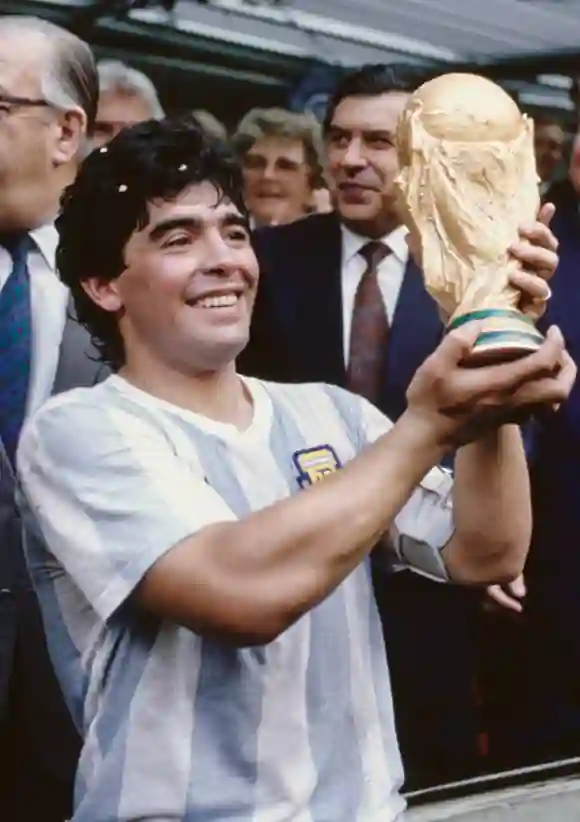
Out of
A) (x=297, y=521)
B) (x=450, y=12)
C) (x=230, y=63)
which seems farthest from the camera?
(x=450, y=12)

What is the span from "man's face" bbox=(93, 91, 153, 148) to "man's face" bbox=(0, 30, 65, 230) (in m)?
0.07

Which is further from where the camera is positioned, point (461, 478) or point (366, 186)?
point (366, 186)

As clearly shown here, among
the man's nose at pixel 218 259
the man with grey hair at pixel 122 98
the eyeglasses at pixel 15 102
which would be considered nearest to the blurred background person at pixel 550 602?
the man with grey hair at pixel 122 98

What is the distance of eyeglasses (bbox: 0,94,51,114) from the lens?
198 cm

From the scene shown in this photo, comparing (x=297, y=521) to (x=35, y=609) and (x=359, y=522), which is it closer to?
(x=359, y=522)

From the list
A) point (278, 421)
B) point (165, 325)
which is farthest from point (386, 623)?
point (165, 325)

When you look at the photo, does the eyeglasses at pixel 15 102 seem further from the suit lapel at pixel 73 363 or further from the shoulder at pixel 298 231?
the shoulder at pixel 298 231

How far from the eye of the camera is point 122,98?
7.03ft

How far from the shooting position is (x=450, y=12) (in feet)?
8.57

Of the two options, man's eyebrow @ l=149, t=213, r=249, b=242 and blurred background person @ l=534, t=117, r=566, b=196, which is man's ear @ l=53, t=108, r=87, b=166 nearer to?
man's eyebrow @ l=149, t=213, r=249, b=242

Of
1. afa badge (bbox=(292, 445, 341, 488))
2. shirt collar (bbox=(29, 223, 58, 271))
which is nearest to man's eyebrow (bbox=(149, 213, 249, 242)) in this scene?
afa badge (bbox=(292, 445, 341, 488))

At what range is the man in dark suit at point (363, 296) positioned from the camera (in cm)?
234

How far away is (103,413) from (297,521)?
307mm

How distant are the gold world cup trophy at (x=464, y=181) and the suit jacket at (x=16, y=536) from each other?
29.5 inches
